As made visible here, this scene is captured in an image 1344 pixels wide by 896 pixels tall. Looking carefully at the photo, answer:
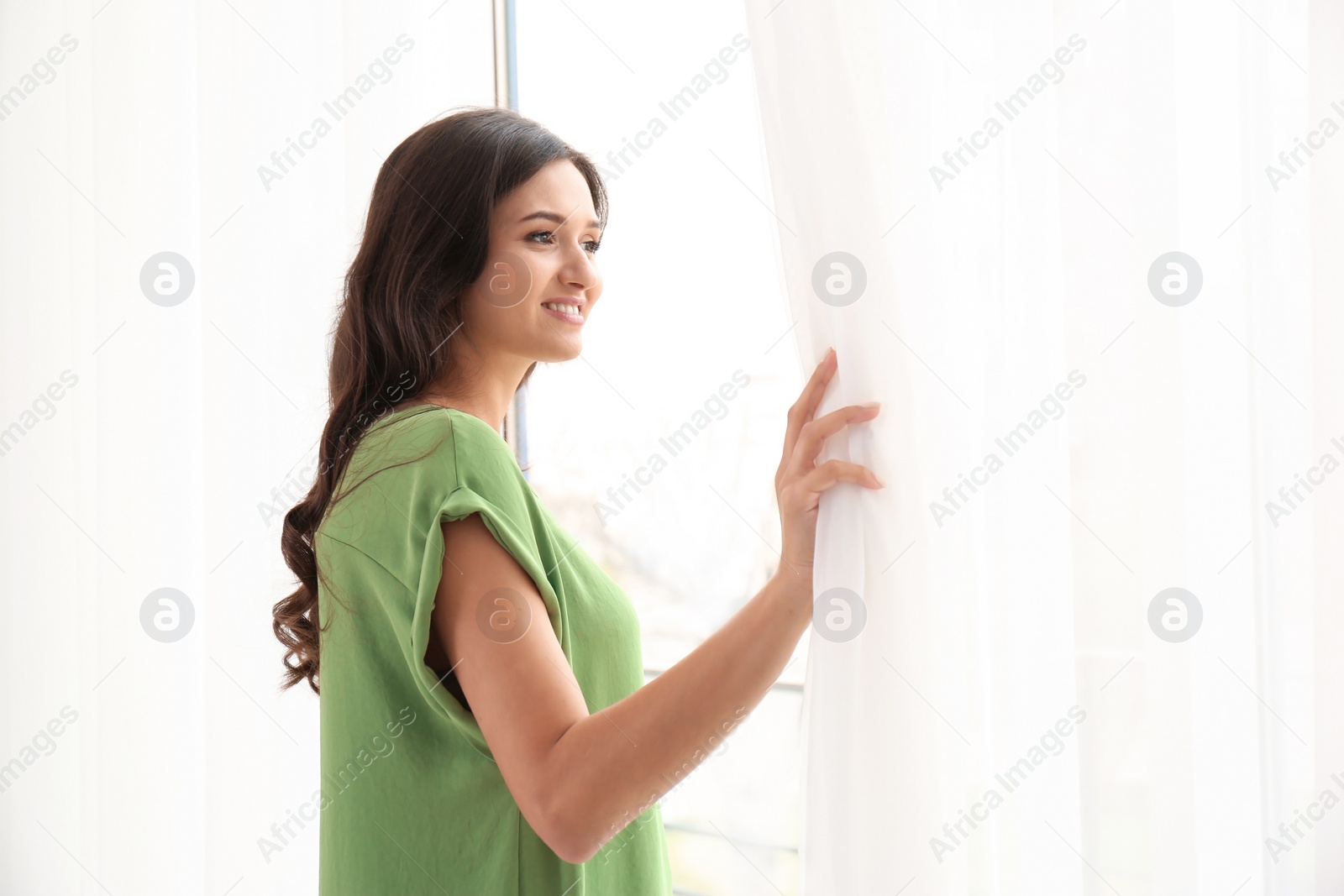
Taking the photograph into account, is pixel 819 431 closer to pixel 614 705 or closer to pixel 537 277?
pixel 614 705

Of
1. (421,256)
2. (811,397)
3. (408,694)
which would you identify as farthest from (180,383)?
(811,397)

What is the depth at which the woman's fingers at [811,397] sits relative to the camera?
68cm

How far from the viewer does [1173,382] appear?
0.68 meters

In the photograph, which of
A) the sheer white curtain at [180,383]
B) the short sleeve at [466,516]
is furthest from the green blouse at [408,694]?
the sheer white curtain at [180,383]

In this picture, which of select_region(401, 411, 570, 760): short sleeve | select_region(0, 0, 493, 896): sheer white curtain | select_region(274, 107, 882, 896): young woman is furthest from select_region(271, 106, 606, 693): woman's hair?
select_region(0, 0, 493, 896): sheer white curtain

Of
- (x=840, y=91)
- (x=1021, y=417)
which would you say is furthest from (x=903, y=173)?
(x=1021, y=417)

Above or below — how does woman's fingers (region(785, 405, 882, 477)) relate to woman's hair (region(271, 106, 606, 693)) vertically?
above

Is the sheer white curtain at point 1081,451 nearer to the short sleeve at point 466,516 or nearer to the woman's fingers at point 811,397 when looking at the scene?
the woman's fingers at point 811,397

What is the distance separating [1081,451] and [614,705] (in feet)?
1.26

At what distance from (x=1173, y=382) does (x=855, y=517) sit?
247 millimetres

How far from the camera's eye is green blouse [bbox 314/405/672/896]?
2.34 feet

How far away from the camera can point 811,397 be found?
26.7 inches

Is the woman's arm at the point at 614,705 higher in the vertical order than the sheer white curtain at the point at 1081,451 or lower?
lower

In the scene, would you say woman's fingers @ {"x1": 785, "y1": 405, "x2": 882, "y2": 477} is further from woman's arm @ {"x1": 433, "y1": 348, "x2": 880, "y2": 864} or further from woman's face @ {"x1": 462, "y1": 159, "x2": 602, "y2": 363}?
woman's face @ {"x1": 462, "y1": 159, "x2": 602, "y2": 363}
